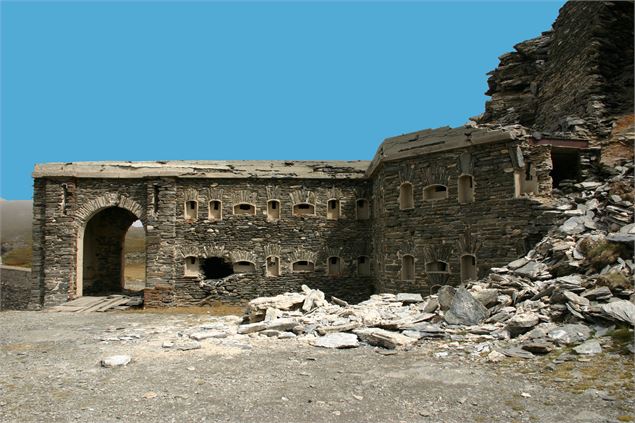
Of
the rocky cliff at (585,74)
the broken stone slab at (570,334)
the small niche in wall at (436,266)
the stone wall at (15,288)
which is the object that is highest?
the rocky cliff at (585,74)

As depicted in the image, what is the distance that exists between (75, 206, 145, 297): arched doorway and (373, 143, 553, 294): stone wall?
13.8 meters

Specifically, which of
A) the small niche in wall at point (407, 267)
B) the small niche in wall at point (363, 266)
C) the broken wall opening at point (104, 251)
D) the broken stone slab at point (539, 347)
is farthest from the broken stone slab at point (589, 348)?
the broken wall opening at point (104, 251)

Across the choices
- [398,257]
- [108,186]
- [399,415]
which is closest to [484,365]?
[399,415]

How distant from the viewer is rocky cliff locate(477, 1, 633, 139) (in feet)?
52.0

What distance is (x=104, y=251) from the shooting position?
24297 mm

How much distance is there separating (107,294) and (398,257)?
15.5m

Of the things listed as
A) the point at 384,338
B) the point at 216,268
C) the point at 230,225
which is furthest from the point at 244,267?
the point at 384,338

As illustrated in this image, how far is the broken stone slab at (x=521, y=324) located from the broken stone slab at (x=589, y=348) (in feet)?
3.78

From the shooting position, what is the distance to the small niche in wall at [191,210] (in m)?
21.5

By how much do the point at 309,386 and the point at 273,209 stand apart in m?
15.1

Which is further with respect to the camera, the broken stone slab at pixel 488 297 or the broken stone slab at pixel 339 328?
the broken stone slab at pixel 339 328

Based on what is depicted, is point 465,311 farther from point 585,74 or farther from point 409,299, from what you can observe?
point 585,74

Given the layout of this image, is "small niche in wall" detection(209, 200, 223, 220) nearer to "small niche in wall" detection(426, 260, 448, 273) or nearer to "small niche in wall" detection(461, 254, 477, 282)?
"small niche in wall" detection(426, 260, 448, 273)

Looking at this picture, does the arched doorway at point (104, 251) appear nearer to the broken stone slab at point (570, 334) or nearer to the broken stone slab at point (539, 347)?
the broken stone slab at point (539, 347)
